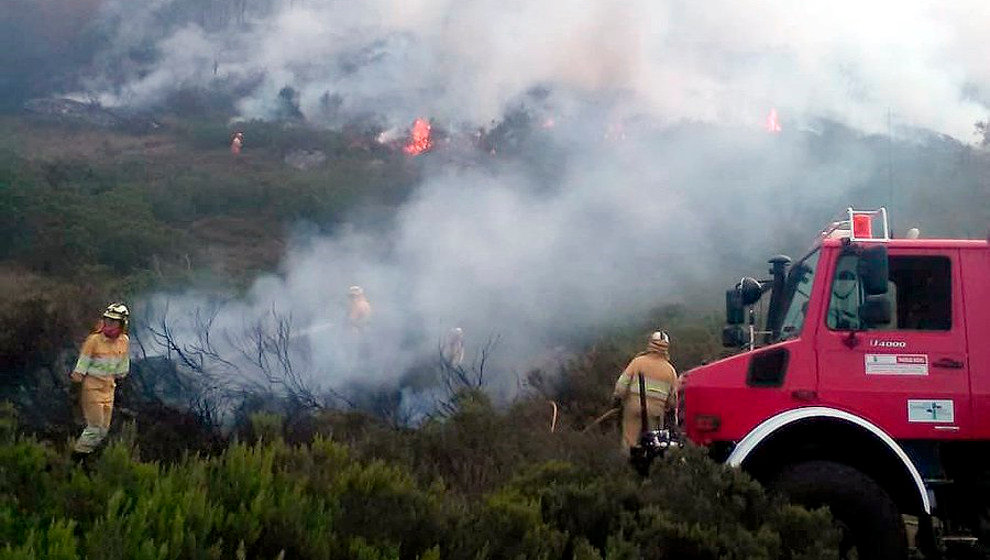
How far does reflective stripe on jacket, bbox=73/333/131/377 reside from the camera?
820 cm

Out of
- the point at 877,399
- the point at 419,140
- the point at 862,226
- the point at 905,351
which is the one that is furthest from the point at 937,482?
the point at 419,140

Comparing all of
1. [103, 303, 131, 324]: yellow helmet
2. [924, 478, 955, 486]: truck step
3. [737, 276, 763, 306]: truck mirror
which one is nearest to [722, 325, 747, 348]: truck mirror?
[737, 276, 763, 306]: truck mirror

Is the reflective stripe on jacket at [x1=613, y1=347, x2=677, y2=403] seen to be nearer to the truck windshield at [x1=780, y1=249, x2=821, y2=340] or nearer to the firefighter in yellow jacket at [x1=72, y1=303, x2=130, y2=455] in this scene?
the truck windshield at [x1=780, y1=249, x2=821, y2=340]

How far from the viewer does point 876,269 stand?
211 inches

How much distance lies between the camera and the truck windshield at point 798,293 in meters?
5.96

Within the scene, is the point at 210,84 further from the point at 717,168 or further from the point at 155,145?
the point at 717,168

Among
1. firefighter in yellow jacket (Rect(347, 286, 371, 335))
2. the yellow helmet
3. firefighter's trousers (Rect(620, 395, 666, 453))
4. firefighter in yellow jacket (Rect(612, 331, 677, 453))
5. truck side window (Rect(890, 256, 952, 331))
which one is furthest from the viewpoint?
firefighter in yellow jacket (Rect(347, 286, 371, 335))

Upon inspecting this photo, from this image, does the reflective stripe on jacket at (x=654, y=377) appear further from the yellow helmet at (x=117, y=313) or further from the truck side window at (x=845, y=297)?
the yellow helmet at (x=117, y=313)

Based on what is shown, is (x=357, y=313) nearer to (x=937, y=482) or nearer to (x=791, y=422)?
(x=791, y=422)

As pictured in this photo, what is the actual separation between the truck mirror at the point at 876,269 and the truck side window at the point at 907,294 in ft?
1.00

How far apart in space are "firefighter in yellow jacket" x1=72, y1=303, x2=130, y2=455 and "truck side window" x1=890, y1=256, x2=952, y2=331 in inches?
247

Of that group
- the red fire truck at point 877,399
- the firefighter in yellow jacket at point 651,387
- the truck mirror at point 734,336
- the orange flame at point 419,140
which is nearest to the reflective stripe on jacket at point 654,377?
the firefighter in yellow jacket at point 651,387

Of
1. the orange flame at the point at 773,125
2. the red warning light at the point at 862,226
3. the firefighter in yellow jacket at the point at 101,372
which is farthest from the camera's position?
the orange flame at the point at 773,125

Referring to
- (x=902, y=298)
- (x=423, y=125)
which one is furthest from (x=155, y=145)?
(x=902, y=298)
